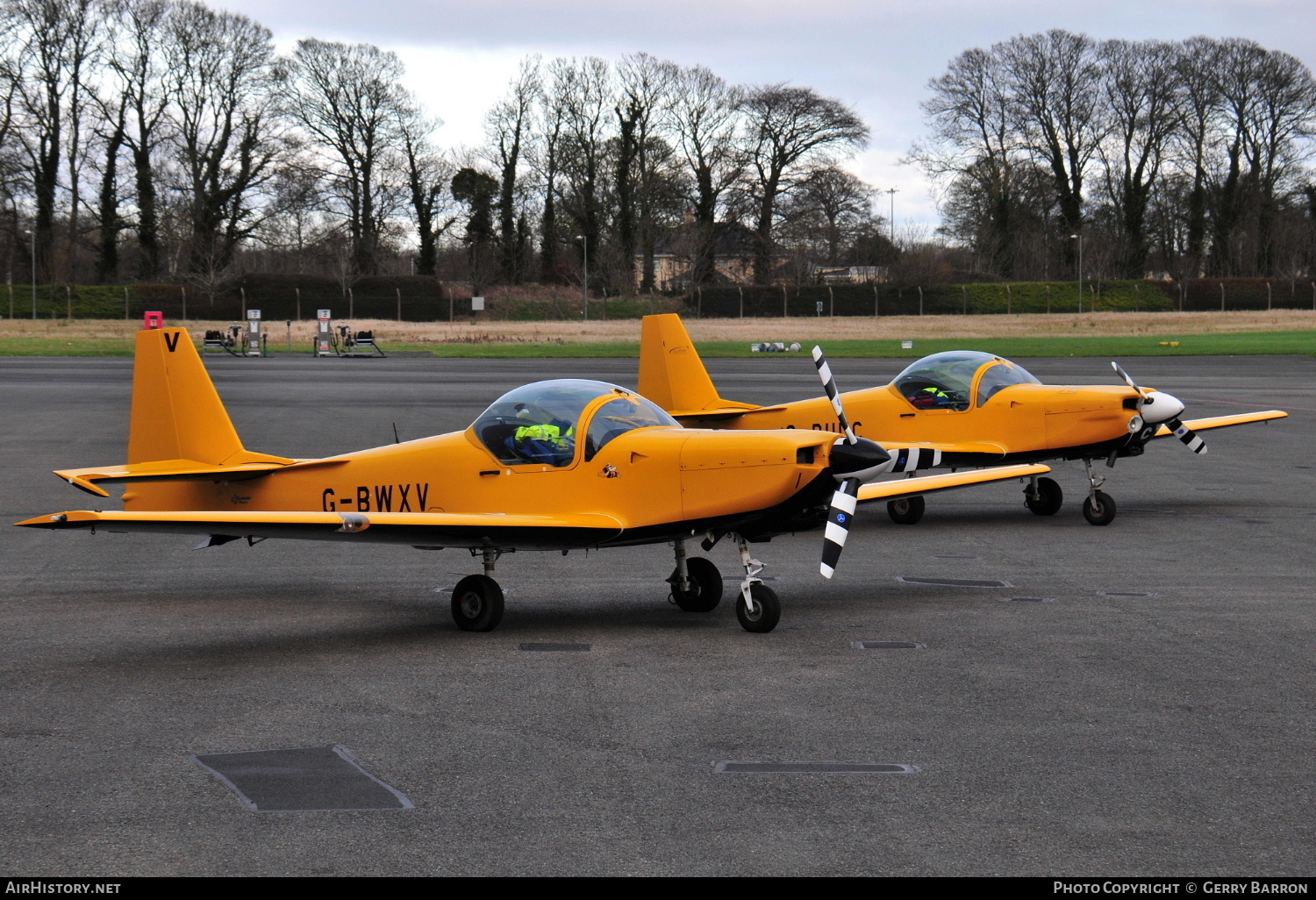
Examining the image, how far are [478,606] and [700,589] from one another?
1.73 m

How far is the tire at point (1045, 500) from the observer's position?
1491cm

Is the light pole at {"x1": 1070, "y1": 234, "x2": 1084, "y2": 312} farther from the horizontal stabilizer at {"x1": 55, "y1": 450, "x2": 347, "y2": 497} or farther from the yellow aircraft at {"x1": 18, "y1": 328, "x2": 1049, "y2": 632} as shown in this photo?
the horizontal stabilizer at {"x1": 55, "y1": 450, "x2": 347, "y2": 497}

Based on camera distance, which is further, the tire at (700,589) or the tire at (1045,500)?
the tire at (1045,500)

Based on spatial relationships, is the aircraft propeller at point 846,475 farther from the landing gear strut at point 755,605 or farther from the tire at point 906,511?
the tire at point 906,511

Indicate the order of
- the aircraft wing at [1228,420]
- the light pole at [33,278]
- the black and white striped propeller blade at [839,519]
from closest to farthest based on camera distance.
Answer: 1. the black and white striped propeller blade at [839,519]
2. the aircraft wing at [1228,420]
3. the light pole at [33,278]

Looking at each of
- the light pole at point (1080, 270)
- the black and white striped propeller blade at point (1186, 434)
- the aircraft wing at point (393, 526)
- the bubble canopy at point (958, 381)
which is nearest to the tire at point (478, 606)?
the aircraft wing at point (393, 526)

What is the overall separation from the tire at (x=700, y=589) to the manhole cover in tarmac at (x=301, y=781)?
12.6ft

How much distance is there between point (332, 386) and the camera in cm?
3628

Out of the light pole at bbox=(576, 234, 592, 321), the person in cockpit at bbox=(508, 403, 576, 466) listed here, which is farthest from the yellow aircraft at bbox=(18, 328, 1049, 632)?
the light pole at bbox=(576, 234, 592, 321)

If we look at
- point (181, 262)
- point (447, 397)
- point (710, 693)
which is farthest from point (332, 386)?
point (181, 262)

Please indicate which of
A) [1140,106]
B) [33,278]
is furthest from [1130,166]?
[33,278]

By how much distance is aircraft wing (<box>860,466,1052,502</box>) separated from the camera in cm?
1065

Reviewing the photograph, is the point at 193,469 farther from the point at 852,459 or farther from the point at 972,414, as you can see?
the point at 972,414

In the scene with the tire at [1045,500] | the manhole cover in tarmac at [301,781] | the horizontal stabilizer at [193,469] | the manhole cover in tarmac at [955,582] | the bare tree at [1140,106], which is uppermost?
the bare tree at [1140,106]
